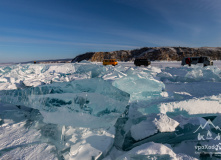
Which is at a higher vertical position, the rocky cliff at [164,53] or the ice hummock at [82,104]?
the rocky cliff at [164,53]

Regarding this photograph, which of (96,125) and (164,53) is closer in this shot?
(96,125)

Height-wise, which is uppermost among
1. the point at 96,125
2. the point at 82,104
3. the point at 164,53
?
the point at 164,53

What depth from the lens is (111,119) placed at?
1.71m

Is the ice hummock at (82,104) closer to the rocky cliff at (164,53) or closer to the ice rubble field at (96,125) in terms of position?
the ice rubble field at (96,125)

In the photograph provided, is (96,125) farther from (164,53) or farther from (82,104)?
(164,53)

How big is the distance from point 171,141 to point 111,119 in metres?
0.72

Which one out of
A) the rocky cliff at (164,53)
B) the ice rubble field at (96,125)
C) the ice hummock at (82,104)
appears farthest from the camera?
the rocky cliff at (164,53)

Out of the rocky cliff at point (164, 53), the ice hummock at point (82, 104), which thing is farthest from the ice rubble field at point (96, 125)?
the rocky cliff at point (164, 53)

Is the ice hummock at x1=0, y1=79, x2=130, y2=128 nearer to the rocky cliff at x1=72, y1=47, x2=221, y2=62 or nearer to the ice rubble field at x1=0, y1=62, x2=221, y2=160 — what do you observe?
the ice rubble field at x1=0, y1=62, x2=221, y2=160

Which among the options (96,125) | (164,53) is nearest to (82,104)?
(96,125)

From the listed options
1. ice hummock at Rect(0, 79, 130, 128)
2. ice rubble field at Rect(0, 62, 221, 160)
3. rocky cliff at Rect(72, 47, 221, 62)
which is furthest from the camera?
rocky cliff at Rect(72, 47, 221, 62)

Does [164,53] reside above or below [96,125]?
above

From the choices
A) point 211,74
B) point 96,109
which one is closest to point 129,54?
point 211,74

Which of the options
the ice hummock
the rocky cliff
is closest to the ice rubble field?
the ice hummock
